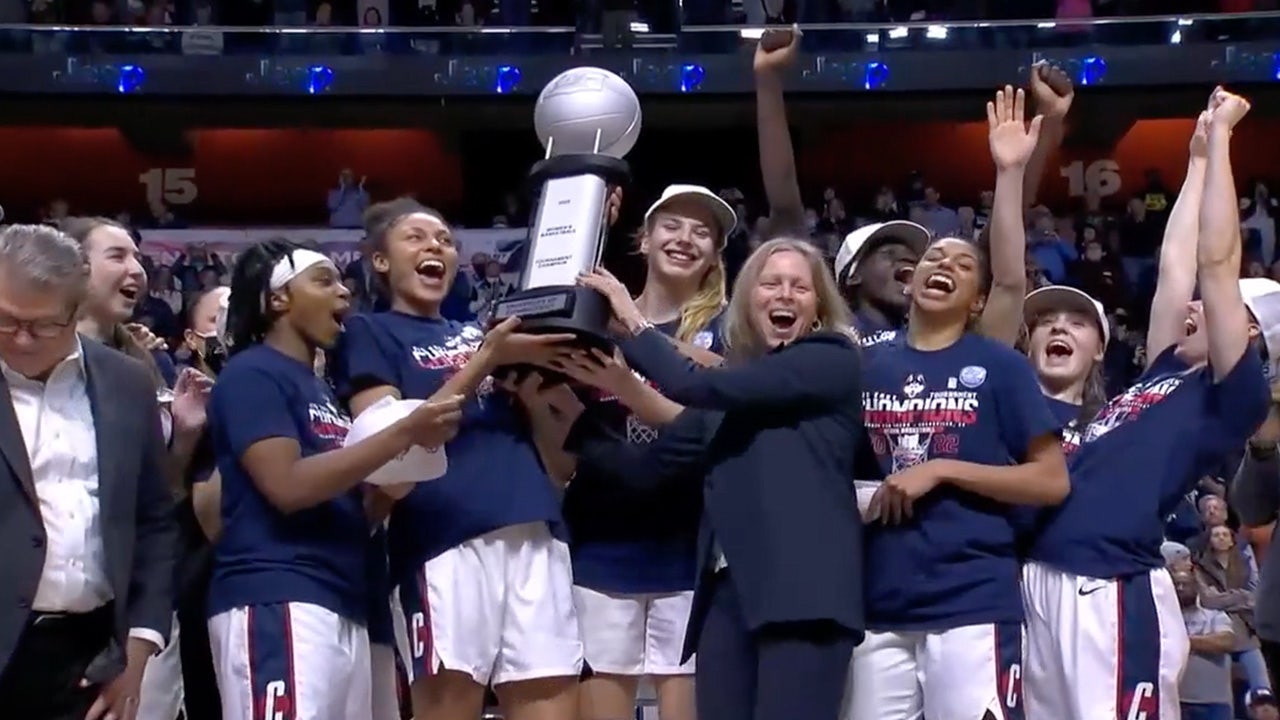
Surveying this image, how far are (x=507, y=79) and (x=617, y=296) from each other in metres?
11.5

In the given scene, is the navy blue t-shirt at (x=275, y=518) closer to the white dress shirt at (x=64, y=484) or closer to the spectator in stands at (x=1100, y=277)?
the white dress shirt at (x=64, y=484)

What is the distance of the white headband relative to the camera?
3611 mm

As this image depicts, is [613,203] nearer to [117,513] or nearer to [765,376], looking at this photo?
[765,376]

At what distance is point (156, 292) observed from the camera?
12469 millimetres

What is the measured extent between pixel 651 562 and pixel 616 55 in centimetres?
1083

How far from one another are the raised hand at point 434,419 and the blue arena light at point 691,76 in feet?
37.6

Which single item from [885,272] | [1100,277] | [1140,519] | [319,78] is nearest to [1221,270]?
[1140,519]

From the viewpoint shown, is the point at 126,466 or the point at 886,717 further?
the point at 886,717

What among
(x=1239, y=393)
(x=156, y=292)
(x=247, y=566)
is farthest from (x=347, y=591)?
(x=156, y=292)

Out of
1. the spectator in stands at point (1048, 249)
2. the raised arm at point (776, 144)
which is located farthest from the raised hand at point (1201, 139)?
the spectator in stands at point (1048, 249)

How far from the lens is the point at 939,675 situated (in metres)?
3.48

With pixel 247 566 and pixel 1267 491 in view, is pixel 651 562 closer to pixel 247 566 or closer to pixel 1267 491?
pixel 247 566

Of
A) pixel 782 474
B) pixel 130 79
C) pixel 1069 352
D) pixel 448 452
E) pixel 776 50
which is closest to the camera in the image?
pixel 782 474

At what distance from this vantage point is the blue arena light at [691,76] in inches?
573
